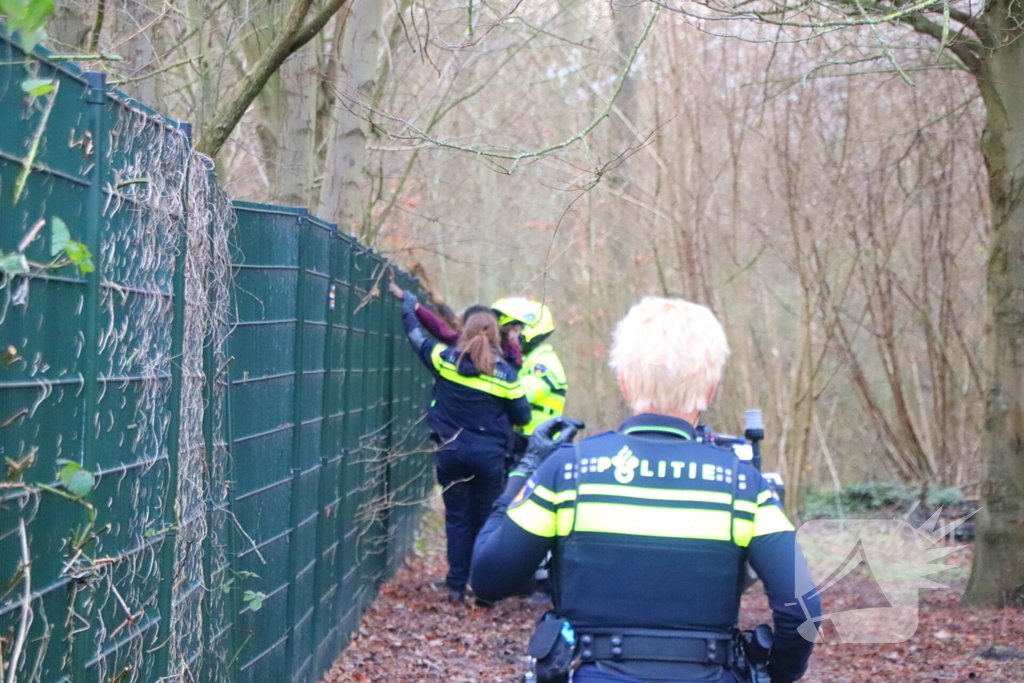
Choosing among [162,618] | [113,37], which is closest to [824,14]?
[113,37]

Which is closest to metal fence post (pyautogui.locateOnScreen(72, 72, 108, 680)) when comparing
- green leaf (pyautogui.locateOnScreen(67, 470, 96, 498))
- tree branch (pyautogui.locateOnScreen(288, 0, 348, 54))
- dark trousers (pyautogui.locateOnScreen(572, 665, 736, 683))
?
green leaf (pyautogui.locateOnScreen(67, 470, 96, 498))

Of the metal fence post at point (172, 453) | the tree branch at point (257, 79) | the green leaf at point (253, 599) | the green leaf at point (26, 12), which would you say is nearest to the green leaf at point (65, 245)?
the green leaf at point (26, 12)

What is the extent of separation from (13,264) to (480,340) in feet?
20.9

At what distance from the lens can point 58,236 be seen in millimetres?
2844

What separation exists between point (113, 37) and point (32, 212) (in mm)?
5457

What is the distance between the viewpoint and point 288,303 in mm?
5578

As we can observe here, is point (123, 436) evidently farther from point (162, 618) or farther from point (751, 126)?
point (751, 126)

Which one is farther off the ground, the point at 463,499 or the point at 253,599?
the point at 253,599

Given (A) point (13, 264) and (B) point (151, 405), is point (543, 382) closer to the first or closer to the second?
(B) point (151, 405)

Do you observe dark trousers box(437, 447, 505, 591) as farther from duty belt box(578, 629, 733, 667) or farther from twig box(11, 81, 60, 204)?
twig box(11, 81, 60, 204)

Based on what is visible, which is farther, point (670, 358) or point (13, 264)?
point (670, 358)

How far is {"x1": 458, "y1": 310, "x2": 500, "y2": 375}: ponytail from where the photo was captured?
8.84 metres

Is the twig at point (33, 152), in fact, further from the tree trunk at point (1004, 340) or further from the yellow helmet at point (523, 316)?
the tree trunk at point (1004, 340)

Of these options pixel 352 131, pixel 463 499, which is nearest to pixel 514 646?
pixel 463 499
